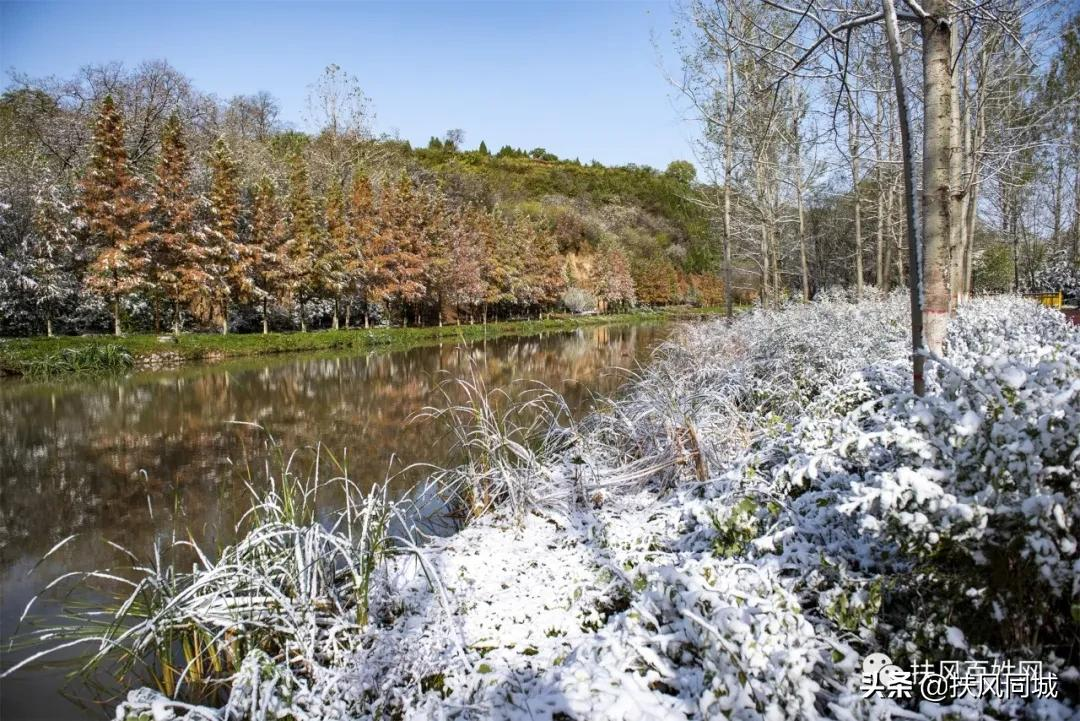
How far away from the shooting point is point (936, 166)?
3100 millimetres

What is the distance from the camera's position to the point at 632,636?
1947 millimetres

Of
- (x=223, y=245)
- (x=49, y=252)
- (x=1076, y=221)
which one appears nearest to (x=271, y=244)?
(x=223, y=245)

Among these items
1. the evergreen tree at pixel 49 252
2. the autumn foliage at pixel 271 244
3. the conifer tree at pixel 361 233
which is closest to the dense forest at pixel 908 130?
the autumn foliage at pixel 271 244

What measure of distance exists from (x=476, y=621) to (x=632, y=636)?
32.0 inches

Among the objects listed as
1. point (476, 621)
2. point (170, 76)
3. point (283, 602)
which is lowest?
point (476, 621)

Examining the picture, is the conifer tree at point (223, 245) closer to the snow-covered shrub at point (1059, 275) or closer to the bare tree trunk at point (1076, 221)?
the bare tree trunk at point (1076, 221)

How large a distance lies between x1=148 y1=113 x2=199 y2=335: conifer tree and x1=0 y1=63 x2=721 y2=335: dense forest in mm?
49

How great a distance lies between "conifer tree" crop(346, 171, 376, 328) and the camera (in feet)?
74.5

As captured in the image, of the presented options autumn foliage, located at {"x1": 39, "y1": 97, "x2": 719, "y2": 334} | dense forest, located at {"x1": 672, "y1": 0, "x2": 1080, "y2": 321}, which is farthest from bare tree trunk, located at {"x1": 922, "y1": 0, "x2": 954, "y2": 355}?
autumn foliage, located at {"x1": 39, "y1": 97, "x2": 719, "y2": 334}

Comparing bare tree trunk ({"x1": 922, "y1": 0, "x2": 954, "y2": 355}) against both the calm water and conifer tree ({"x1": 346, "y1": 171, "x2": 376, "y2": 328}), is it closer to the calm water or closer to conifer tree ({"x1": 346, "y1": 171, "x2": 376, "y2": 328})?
the calm water

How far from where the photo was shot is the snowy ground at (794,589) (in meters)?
1.55

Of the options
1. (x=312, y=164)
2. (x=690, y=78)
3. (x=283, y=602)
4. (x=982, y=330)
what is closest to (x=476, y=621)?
(x=283, y=602)

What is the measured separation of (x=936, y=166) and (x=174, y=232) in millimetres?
20075

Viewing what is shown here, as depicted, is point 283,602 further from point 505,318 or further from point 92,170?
point 505,318
